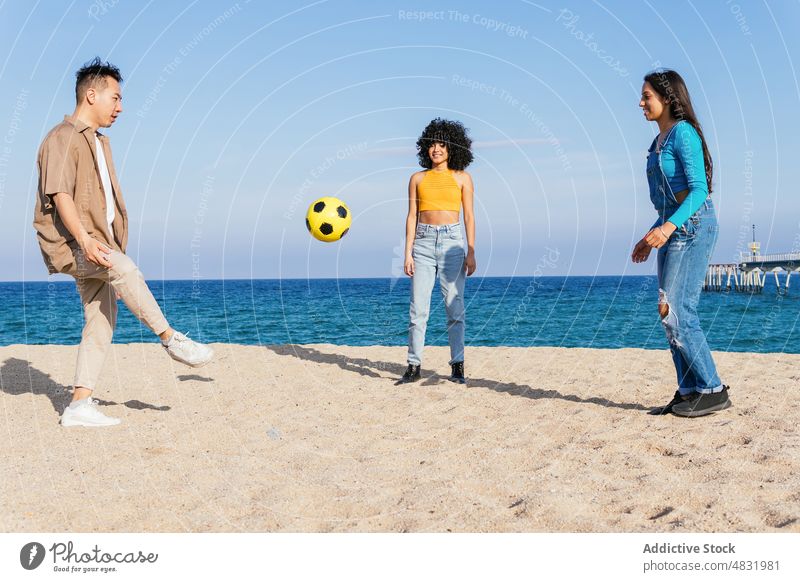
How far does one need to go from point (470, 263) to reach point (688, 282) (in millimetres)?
2629

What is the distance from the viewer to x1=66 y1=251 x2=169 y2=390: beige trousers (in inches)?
199

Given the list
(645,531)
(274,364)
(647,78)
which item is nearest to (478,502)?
(645,531)

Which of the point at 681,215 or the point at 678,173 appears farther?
the point at 678,173

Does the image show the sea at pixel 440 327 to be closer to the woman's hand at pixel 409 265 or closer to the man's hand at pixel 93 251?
the woman's hand at pixel 409 265

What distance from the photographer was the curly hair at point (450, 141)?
741 centimetres

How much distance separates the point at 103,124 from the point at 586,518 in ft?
14.6

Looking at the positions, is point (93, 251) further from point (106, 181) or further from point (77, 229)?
point (106, 181)

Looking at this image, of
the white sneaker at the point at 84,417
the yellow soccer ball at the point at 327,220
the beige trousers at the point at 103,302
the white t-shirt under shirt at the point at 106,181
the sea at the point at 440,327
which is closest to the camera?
the beige trousers at the point at 103,302

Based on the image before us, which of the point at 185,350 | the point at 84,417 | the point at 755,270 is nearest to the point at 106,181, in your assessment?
the point at 185,350

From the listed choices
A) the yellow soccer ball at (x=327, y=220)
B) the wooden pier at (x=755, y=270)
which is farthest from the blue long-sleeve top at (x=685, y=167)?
the wooden pier at (x=755, y=270)

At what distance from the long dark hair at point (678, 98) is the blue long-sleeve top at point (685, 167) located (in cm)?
6

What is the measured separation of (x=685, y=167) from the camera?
4.94 m

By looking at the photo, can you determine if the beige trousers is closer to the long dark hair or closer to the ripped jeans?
the ripped jeans

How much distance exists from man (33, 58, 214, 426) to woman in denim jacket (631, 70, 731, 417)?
11.8 feet
